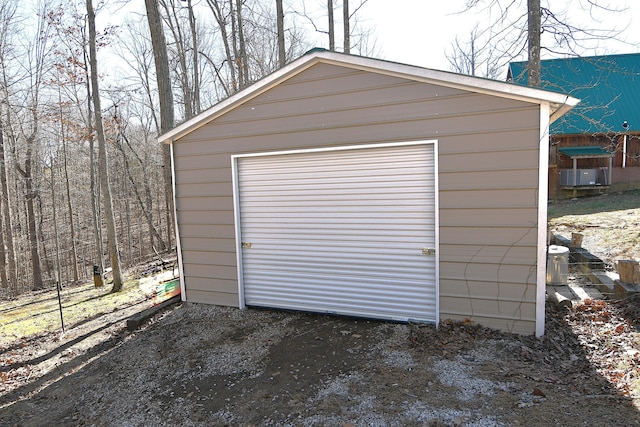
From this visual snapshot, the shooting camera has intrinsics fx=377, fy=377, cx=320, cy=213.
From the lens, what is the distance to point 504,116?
380 cm

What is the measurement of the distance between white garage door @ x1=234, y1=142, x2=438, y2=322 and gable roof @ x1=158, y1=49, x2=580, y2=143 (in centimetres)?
68

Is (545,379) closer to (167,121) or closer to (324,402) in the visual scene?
(324,402)

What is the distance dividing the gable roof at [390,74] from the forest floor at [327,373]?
2372 mm

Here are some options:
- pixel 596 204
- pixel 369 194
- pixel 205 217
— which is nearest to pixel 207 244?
pixel 205 217

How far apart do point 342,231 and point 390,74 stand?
190 centimetres

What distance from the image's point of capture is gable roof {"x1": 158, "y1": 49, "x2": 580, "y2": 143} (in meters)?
3.64

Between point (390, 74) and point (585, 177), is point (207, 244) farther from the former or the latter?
point (585, 177)

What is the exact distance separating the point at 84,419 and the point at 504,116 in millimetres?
4821

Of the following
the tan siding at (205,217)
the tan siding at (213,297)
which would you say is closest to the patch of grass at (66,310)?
the tan siding at (213,297)

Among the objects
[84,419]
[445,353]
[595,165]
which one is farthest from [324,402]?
[595,165]

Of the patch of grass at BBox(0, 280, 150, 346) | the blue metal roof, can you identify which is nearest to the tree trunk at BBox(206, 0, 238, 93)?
the patch of grass at BBox(0, 280, 150, 346)

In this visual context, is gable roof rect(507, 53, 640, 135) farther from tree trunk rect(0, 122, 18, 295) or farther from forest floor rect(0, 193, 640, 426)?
tree trunk rect(0, 122, 18, 295)

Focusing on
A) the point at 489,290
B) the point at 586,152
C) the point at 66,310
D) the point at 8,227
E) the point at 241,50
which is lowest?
the point at 66,310

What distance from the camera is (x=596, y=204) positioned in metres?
11.3
